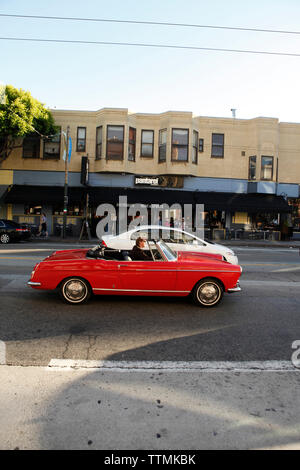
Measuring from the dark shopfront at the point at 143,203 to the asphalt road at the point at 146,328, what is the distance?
1577 centimetres

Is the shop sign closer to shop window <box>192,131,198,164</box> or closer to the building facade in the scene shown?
the building facade

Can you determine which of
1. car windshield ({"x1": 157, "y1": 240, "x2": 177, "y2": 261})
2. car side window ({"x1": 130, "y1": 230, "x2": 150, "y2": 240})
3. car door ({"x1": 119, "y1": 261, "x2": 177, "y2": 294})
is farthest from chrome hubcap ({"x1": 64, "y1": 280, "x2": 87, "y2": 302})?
car side window ({"x1": 130, "y1": 230, "x2": 150, "y2": 240})

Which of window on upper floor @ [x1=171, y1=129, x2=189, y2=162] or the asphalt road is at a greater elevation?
window on upper floor @ [x1=171, y1=129, x2=189, y2=162]

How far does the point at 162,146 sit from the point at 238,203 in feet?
22.7

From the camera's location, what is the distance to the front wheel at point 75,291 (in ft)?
21.9

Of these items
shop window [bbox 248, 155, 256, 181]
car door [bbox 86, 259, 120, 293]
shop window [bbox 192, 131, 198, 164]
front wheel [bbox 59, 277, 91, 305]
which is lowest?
front wheel [bbox 59, 277, 91, 305]

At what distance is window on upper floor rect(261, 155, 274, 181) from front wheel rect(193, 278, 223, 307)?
2063 cm

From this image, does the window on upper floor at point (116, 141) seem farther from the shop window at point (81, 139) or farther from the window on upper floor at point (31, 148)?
the window on upper floor at point (31, 148)

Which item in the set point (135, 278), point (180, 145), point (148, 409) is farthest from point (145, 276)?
point (180, 145)

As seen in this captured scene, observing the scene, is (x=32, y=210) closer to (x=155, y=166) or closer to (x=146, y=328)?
(x=155, y=166)

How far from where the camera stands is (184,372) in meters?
4.02

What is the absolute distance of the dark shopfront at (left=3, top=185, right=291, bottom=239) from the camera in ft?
76.7
